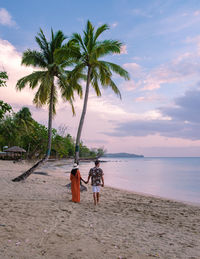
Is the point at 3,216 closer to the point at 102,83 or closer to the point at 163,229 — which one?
the point at 163,229

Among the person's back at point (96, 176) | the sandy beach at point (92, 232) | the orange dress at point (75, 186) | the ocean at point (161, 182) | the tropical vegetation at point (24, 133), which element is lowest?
the ocean at point (161, 182)

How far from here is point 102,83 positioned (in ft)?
41.4

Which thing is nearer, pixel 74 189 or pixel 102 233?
pixel 102 233

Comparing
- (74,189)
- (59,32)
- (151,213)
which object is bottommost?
(151,213)

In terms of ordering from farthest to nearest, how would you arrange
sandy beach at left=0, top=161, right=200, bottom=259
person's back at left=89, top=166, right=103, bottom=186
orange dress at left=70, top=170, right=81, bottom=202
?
1. orange dress at left=70, top=170, right=81, bottom=202
2. person's back at left=89, top=166, right=103, bottom=186
3. sandy beach at left=0, top=161, right=200, bottom=259

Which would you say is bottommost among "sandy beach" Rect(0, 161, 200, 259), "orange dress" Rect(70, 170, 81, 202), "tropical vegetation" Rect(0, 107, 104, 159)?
"sandy beach" Rect(0, 161, 200, 259)

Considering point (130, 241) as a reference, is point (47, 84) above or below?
above

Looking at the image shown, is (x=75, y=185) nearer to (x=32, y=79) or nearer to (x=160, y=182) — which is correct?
(x=32, y=79)

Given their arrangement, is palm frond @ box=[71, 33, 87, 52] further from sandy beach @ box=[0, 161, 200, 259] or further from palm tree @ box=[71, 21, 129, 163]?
sandy beach @ box=[0, 161, 200, 259]

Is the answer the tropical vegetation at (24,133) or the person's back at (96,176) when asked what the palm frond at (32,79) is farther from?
the tropical vegetation at (24,133)

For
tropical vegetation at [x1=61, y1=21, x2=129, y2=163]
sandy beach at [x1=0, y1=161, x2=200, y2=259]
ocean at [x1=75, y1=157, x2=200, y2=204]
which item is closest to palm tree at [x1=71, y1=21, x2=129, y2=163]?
tropical vegetation at [x1=61, y1=21, x2=129, y2=163]

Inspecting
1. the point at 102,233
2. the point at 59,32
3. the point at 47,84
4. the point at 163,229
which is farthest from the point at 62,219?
the point at 59,32

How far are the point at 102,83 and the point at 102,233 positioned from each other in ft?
30.8

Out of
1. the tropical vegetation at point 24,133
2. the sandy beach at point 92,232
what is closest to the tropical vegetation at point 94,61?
the sandy beach at point 92,232
